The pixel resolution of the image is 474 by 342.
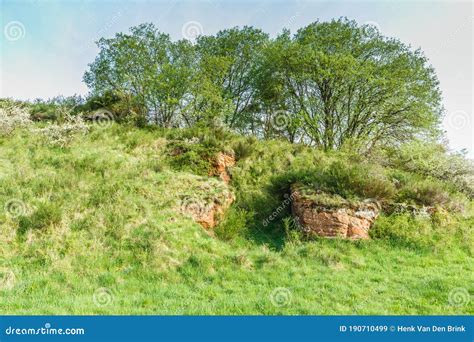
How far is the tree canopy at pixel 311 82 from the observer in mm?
22203

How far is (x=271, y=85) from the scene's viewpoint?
25969 millimetres

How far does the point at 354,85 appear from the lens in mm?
23453

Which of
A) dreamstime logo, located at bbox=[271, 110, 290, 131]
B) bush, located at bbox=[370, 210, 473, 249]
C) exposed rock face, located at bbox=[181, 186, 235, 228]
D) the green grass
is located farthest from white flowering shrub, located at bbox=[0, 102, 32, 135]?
dreamstime logo, located at bbox=[271, 110, 290, 131]

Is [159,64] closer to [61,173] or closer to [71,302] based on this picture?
[61,173]

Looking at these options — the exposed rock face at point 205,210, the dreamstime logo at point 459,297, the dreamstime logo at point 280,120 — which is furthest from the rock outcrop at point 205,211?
the dreamstime logo at point 280,120

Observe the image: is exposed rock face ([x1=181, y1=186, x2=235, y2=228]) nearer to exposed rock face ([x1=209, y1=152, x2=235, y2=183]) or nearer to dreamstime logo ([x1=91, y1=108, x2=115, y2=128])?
exposed rock face ([x1=209, y1=152, x2=235, y2=183])

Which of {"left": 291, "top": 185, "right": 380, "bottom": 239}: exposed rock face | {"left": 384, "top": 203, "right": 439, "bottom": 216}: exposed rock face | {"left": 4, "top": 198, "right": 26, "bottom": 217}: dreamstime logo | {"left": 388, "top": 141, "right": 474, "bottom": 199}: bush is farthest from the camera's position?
{"left": 388, "top": 141, "right": 474, "bottom": 199}: bush

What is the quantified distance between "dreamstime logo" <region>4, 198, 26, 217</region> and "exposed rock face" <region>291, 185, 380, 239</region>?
9063 millimetres

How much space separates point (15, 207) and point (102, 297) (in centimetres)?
511

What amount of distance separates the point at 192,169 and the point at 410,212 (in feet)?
28.9

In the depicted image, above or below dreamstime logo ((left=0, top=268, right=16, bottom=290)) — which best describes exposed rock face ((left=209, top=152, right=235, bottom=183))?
above

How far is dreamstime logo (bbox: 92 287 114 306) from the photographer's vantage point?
6.74 metres

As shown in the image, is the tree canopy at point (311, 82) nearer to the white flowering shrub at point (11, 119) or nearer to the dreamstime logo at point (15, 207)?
the white flowering shrub at point (11, 119)
